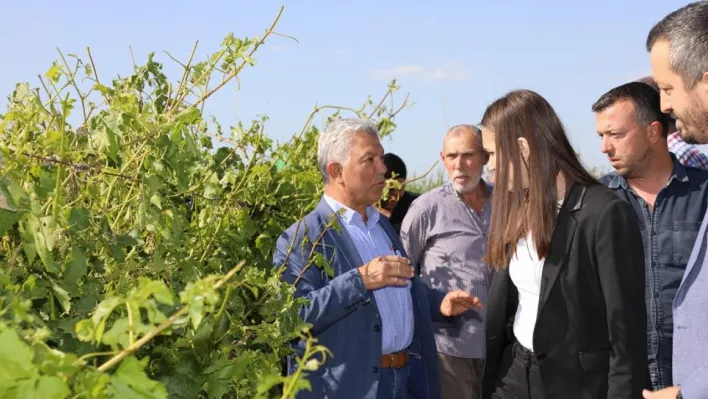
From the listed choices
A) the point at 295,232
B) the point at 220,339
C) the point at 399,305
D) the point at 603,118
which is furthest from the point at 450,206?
the point at 220,339

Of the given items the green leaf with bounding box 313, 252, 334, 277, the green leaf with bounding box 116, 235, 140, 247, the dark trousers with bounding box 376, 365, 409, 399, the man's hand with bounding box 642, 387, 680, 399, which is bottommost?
the dark trousers with bounding box 376, 365, 409, 399

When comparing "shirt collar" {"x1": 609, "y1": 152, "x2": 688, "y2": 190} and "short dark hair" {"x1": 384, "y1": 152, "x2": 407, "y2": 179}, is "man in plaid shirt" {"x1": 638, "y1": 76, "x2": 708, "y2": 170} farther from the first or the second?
"short dark hair" {"x1": 384, "y1": 152, "x2": 407, "y2": 179}

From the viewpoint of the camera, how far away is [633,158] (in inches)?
172

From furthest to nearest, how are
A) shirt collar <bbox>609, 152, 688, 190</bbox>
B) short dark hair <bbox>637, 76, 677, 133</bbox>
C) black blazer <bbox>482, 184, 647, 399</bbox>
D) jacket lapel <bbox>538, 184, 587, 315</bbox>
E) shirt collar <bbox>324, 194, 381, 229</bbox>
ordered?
short dark hair <bbox>637, 76, 677, 133</bbox> → shirt collar <bbox>609, 152, 688, 190</bbox> → shirt collar <bbox>324, 194, 381, 229</bbox> → jacket lapel <bbox>538, 184, 587, 315</bbox> → black blazer <bbox>482, 184, 647, 399</bbox>

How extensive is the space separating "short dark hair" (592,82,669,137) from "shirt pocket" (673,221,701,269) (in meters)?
0.49

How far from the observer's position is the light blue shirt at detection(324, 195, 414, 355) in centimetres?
371

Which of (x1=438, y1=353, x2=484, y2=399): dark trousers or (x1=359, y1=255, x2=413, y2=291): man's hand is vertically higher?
(x1=359, y1=255, x2=413, y2=291): man's hand

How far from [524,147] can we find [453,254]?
7.26 feet

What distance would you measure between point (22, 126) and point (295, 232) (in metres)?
1.32

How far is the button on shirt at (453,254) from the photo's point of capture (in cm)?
553

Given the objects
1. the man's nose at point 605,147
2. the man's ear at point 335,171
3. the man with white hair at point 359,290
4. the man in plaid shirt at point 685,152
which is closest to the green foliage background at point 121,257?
the man with white hair at point 359,290

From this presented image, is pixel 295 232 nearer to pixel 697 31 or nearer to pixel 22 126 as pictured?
pixel 22 126

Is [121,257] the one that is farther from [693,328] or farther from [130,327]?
[693,328]

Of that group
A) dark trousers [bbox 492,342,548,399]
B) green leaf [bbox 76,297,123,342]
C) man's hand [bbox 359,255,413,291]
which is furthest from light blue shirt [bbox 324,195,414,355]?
green leaf [bbox 76,297,123,342]
